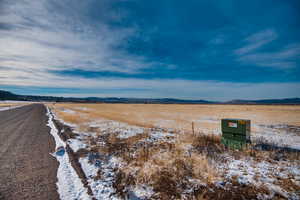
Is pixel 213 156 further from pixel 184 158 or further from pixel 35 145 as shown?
pixel 35 145

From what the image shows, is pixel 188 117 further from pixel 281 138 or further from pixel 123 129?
pixel 123 129

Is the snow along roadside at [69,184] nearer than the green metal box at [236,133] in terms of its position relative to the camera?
Yes

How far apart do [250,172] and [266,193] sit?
3.72 ft

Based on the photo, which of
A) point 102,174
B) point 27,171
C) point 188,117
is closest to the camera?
point 102,174

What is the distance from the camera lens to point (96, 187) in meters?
3.74

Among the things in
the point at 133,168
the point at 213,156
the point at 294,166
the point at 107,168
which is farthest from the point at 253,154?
the point at 107,168

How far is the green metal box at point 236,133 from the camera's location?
21.9 feet

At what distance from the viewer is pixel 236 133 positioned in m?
Answer: 6.95

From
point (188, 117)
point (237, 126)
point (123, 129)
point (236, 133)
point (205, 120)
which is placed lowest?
point (188, 117)

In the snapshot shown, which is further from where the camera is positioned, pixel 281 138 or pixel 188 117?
pixel 188 117

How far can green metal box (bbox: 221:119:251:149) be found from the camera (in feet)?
21.9

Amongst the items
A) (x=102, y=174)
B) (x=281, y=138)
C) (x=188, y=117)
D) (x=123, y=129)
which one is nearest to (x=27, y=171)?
(x=102, y=174)

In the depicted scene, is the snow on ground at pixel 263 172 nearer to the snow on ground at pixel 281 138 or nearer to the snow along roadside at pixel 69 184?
the snow on ground at pixel 281 138

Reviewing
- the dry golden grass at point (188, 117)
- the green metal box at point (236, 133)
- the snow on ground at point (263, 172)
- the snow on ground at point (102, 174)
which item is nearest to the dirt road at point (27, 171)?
the snow on ground at point (102, 174)
